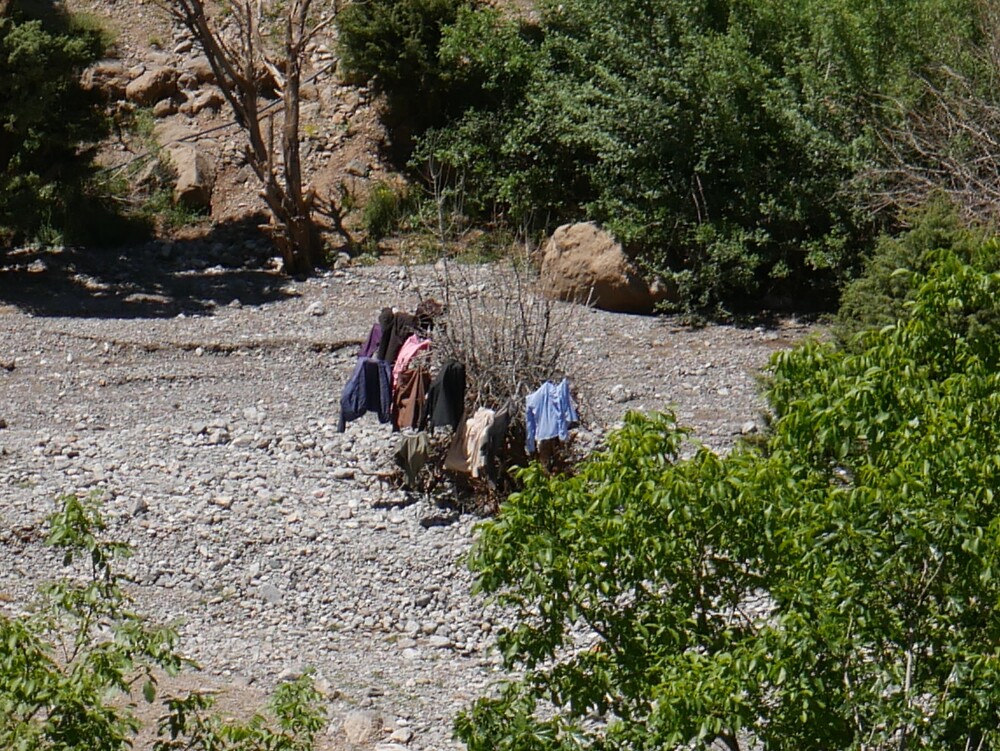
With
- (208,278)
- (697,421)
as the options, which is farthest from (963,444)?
(208,278)

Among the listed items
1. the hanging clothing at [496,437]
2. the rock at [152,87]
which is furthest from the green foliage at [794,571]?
the rock at [152,87]

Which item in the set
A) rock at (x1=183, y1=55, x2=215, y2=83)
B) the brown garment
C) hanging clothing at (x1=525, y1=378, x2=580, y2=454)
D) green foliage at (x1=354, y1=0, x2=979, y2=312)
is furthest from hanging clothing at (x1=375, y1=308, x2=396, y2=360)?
rock at (x1=183, y1=55, x2=215, y2=83)

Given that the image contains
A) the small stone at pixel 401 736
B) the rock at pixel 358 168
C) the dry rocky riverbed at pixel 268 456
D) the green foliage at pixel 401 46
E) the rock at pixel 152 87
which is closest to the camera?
the small stone at pixel 401 736

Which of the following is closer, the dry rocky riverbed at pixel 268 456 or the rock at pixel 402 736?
the rock at pixel 402 736

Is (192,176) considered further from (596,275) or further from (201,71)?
(596,275)

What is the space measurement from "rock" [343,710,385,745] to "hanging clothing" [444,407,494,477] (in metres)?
2.07

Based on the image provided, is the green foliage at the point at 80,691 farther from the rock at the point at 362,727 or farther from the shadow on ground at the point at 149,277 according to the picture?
the shadow on ground at the point at 149,277

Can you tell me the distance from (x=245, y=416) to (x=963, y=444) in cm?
775

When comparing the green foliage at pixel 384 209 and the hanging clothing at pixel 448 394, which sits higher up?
the green foliage at pixel 384 209

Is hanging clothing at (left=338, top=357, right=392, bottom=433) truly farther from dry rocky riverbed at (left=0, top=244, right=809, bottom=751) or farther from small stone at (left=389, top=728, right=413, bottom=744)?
small stone at (left=389, top=728, right=413, bottom=744)

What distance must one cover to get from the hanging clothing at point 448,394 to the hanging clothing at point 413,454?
0.16 metres

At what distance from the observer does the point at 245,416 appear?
1095 cm

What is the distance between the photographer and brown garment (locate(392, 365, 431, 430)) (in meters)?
9.18

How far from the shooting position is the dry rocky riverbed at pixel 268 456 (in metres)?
7.95
